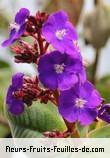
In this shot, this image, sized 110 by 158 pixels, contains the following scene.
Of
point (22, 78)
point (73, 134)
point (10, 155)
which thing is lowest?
point (10, 155)

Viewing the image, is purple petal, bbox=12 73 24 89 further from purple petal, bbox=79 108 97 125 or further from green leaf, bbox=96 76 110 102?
green leaf, bbox=96 76 110 102

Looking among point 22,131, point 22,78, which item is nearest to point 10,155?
point 22,131

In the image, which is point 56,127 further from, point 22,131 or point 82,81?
point 82,81

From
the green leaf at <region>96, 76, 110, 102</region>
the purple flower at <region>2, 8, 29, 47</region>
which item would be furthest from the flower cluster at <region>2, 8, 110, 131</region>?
the green leaf at <region>96, 76, 110, 102</region>

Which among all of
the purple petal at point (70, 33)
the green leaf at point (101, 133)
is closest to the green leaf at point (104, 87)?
the green leaf at point (101, 133)

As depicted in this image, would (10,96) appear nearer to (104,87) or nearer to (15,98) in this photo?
(15,98)
